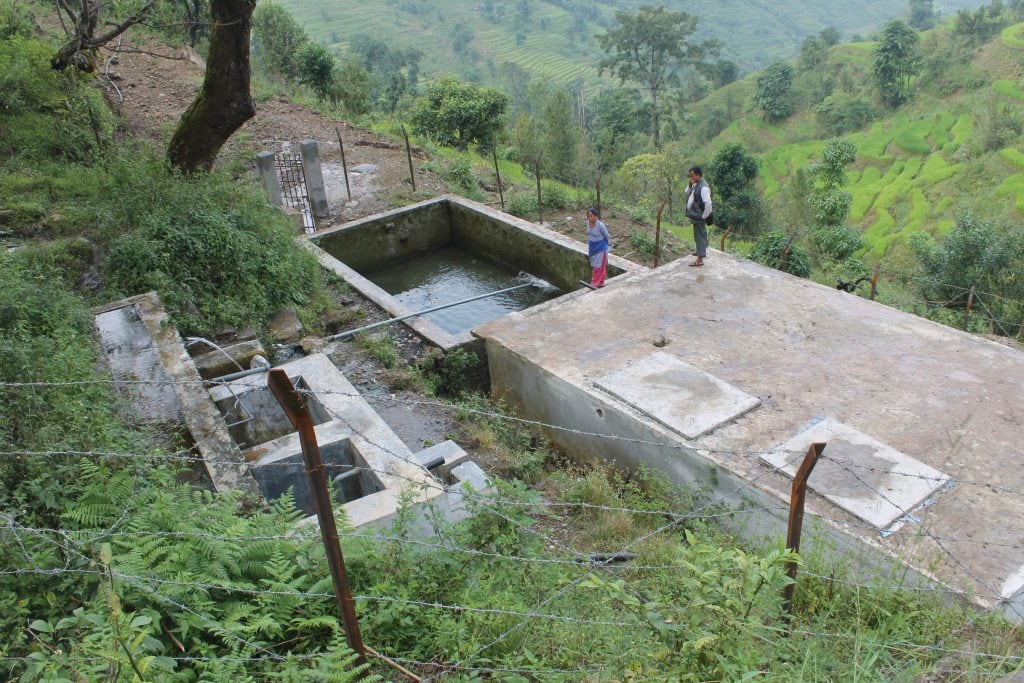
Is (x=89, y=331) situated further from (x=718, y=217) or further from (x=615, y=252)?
(x=718, y=217)

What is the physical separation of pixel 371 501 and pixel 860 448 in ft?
11.9

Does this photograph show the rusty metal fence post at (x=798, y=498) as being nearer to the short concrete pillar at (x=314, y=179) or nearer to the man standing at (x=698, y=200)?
the man standing at (x=698, y=200)

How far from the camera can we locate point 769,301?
7.85 metres

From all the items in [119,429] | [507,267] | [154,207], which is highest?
[154,207]

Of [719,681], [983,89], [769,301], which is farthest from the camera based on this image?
[983,89]


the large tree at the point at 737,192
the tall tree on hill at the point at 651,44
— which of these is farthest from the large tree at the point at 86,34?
the tall tree on hill at the point at 651,44

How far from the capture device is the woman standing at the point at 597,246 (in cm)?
895

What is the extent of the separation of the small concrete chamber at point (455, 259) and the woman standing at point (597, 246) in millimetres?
525

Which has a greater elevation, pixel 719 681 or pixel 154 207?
pixel 154 207

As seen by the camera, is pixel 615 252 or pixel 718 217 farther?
pixel 718 217

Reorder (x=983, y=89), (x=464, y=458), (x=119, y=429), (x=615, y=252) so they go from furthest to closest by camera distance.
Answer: (x=983, y=89), (x=615, y=252), (x=464, y=458), (x=119, y=429)

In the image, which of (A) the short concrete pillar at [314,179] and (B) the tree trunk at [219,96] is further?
(A) the short concrete pillar at [314,179]

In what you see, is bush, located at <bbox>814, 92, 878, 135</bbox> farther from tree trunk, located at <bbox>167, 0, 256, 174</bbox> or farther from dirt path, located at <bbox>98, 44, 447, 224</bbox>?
tree trunk, located at <bbox>167, 0, 256, 174</bbox>

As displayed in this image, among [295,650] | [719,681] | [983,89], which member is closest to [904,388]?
[719,681]
